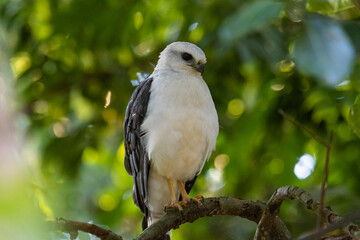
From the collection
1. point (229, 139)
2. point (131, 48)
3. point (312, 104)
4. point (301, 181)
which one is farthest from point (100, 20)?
point (301, 181)

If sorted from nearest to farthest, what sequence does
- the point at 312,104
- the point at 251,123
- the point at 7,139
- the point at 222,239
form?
the point at 7,139 → the point at 312,104 → the point at 251,123 → the point at 222,239

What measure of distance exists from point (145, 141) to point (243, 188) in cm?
224

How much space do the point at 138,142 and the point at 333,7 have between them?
2.23 m

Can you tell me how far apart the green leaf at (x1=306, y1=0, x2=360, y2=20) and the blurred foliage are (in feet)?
0.04

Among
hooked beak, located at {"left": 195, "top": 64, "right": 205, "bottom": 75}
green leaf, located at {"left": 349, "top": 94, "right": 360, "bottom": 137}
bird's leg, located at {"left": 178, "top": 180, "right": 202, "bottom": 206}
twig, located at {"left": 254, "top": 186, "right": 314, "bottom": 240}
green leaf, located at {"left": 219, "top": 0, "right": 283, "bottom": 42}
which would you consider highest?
green leaf, located at {"left": 219, "top": 0, "right": 283, "bottom": 42}

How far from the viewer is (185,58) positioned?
476 cm

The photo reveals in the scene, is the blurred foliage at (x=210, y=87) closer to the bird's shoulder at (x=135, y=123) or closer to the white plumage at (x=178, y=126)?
the white plumage at (x=178, y=126)

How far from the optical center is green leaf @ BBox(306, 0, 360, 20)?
4457 millimetres

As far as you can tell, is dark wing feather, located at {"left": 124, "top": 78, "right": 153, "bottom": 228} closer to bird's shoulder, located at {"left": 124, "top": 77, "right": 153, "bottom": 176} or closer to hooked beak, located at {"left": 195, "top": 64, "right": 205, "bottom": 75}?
bird's shoulder, located at {"left": 124, "top": 77, "right": 153, "bottom": 176}

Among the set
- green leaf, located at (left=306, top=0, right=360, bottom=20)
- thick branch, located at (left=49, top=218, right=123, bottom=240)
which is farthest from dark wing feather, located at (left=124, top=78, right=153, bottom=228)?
green leaf, located at (left=306, top=0, right=360, bottom=20)

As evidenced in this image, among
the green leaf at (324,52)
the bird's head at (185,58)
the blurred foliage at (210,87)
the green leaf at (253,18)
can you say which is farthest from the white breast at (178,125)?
the green leaf at (324,52)

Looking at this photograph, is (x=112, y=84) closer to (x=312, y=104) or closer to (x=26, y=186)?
(x=312, y=104)

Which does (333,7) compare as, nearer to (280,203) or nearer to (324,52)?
(324,52)

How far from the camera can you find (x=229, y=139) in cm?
553
